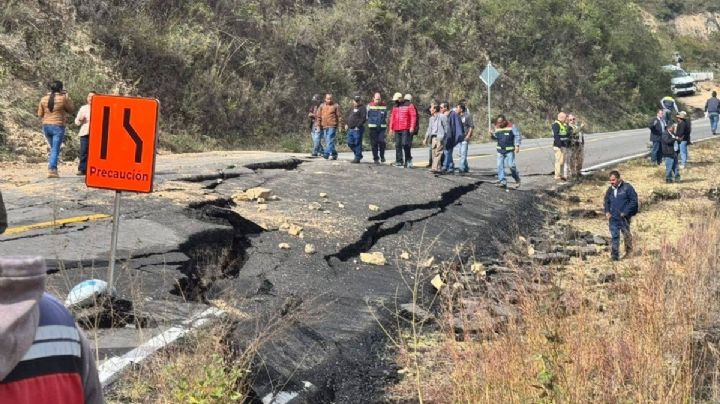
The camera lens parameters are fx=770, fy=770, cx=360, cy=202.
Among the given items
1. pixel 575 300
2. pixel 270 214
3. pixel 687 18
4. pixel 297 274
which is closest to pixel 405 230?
pixel 270 214

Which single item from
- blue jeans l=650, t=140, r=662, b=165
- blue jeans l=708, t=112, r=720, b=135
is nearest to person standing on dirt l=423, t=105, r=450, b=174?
blue jeans l=650, t=140, r=662, b=165

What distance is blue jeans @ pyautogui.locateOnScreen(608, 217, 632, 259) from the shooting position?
11.3 m

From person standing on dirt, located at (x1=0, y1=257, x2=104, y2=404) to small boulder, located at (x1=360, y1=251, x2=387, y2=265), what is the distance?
24.5ft

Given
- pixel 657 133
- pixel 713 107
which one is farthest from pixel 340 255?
pixel 713 107

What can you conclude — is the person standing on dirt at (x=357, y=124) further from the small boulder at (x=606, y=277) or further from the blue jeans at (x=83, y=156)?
the small boulder at (x=606, y=277)

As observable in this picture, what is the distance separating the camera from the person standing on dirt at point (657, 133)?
1903cm

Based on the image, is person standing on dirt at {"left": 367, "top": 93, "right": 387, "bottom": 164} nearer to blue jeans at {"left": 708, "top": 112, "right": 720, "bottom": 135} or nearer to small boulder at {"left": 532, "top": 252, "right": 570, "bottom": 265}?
small boulder at {"left": 532, "top": 252, "right": 570, "bottom": 265}

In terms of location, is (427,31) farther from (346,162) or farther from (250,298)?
(250,298)

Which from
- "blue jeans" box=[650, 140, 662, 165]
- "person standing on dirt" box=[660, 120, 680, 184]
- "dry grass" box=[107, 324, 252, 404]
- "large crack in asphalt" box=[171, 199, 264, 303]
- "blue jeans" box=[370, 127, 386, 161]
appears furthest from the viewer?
"blue jeans" box=[650, 140, 662, 165]

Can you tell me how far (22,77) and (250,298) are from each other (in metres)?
13.5

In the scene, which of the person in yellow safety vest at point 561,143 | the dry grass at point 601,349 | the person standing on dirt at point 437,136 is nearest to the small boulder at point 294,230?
the dry grass at point 601,349

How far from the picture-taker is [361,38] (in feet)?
100

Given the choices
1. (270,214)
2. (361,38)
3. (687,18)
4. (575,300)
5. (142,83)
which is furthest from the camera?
(687,18)

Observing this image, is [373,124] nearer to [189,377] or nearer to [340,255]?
[340,255]
